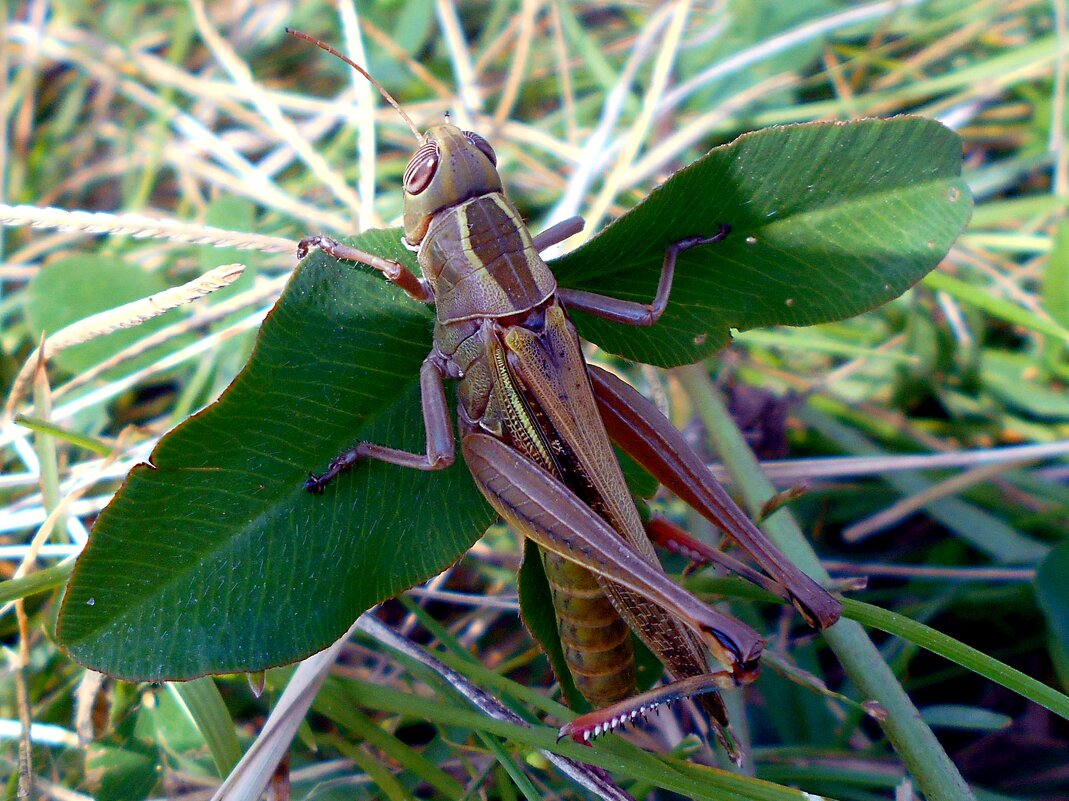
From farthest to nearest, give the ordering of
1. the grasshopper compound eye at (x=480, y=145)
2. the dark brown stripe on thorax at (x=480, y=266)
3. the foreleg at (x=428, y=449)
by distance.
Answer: the grasshopper compound eye at (x=480, y=145)
the dark brown stripe on thorax at (x=480, y=266)
the foreleg at (x=428, y=449)

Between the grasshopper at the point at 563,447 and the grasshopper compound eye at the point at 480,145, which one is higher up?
the grasshopper compound eye at the point at 480,145

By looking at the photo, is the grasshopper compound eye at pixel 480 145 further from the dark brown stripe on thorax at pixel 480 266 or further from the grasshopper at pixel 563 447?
the dark brown stripe on thorax at pixel 480 266

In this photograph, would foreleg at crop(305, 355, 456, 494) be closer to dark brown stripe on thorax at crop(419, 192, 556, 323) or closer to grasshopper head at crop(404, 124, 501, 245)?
dark brown stripe on thorax at crop(419, 192, 556, 323)

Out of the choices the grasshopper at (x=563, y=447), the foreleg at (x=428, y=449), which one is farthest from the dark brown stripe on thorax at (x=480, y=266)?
the foreleg at (x=428, y=449)

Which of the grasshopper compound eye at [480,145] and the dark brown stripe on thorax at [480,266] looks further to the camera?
the grasshopper compound eye at [480,145]

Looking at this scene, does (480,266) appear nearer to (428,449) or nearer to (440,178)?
(440,178)

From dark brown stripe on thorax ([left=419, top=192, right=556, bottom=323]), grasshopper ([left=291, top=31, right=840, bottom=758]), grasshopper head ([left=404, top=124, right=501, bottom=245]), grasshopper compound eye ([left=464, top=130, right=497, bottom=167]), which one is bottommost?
grasshopper ([left=291, top=31, right=840, bottom=758])

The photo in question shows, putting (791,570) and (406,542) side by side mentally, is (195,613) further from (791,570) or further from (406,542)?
(791,570)

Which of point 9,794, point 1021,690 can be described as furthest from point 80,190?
point 1021,690

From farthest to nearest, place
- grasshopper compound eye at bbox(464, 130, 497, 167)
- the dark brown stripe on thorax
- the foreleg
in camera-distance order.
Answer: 1. grasshopper compound eye at bbox(464, 130, 497, 167)
2. the dark brown stripe on thorax
3. the foreleg

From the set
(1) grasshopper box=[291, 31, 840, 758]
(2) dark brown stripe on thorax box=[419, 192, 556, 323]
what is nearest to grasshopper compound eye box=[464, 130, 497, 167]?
(1) grasshopper box=[291, 31, 840, 758]
